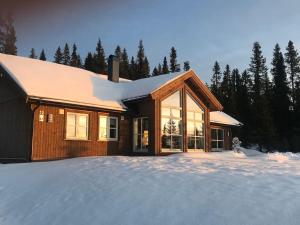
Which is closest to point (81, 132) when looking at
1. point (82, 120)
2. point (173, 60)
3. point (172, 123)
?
point (82, 120)

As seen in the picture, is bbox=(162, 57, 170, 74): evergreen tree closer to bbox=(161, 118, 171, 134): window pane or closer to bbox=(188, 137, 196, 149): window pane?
bbox=(188, 137, 196, 149): window pane

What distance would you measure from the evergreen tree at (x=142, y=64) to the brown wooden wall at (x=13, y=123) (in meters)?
51.5

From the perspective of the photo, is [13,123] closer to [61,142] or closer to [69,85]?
[61,142]

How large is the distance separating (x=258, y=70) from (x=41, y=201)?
5922 centimetres

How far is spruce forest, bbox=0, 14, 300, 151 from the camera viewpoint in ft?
138

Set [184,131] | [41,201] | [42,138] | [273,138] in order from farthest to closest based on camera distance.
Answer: [273,138] → [184,131] → [42,138] → [41,201]

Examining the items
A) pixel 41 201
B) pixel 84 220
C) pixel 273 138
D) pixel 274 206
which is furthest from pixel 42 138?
pixel 273 138

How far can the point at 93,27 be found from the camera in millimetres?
4625

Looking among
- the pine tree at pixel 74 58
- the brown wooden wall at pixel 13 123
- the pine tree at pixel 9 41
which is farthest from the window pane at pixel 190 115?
the pine tree at pixel 74 58

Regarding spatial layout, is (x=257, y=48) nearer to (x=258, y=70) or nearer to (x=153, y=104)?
(x=258, y=70)

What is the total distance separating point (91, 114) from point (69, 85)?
2071 mm

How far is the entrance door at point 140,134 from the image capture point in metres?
18.4

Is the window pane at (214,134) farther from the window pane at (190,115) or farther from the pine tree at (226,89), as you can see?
the pine tree at (226,89)

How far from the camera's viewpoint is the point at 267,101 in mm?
44219
